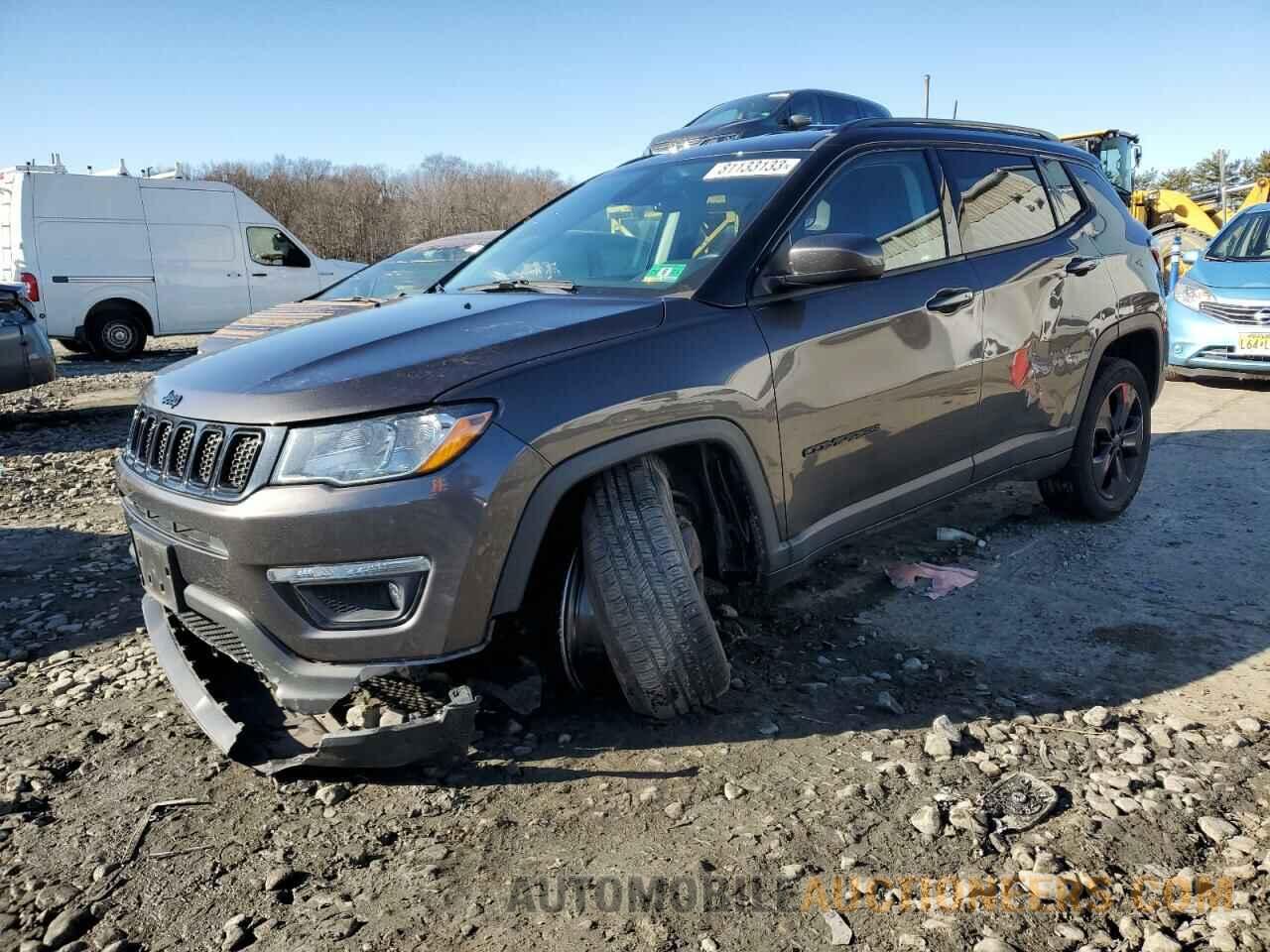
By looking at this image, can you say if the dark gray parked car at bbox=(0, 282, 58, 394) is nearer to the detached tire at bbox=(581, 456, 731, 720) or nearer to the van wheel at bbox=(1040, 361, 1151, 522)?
the detached tire at bbox=(581, 456, 731, 720)

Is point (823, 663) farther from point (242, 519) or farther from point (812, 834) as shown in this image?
point (242, 519)

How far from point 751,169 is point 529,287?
0.89 meters

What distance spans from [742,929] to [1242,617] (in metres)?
2.61

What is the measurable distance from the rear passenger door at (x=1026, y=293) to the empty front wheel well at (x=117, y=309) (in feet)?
43.6

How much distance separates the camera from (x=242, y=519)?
89.9 inches

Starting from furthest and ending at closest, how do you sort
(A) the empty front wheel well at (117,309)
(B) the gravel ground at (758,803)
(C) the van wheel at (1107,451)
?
(A) the empty front wheel well at (117,309) < (C) the van wheel at (1107,451) < (B) the gravel ground at (758,803)

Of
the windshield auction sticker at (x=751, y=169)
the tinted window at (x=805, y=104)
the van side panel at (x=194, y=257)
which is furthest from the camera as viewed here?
the van side panel at (x=194, y=257)

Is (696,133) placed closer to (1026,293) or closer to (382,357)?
(1026,293)

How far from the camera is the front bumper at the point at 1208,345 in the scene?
842 centimetres

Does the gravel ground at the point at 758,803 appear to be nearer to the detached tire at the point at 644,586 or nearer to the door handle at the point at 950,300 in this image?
the detached tire at the point at 644,586

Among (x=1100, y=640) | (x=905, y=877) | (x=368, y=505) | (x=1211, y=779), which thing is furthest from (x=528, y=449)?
(x=1100, y=640)

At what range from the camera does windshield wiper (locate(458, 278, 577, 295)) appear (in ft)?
10.1

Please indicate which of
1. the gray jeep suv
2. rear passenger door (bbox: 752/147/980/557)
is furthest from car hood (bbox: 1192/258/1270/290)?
rear passenger door (bbox: 752/147/980/557)

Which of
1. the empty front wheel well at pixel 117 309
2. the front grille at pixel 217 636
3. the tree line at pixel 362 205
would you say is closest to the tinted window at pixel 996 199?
the front grille at pixel 217 636
